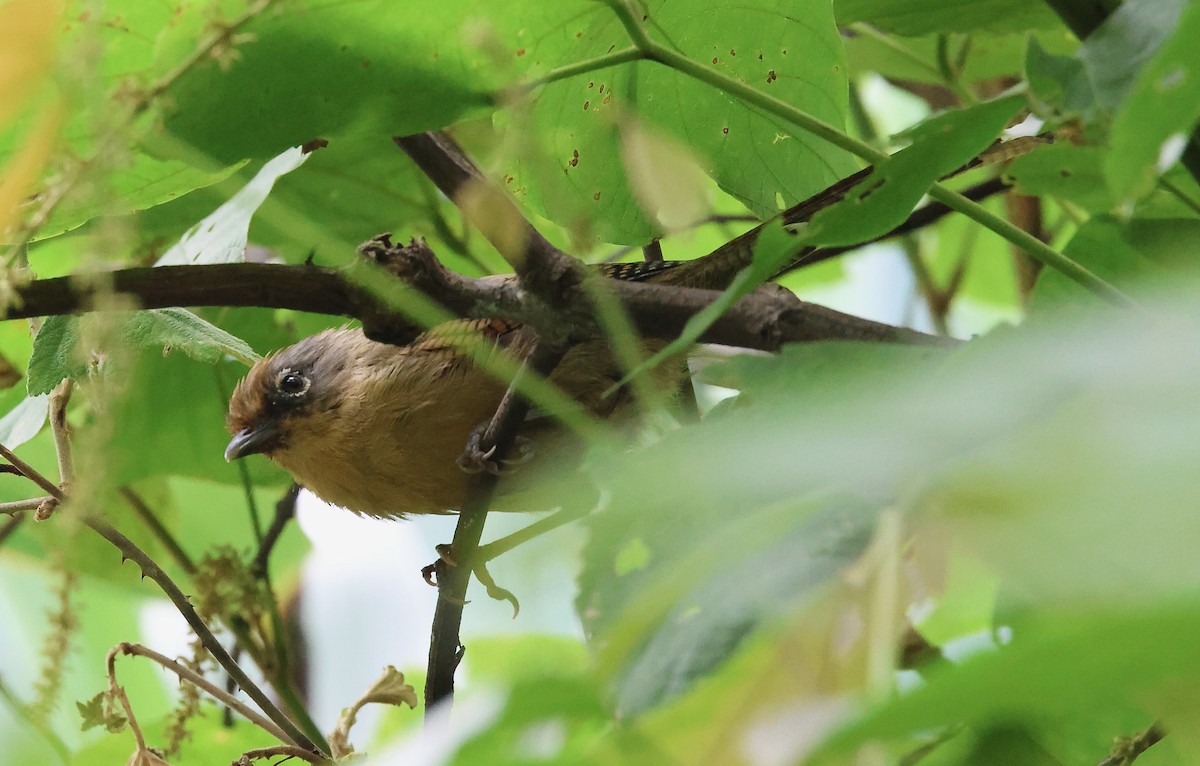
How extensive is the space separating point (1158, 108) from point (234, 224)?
1.28 m

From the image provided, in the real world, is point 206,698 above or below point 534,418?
below

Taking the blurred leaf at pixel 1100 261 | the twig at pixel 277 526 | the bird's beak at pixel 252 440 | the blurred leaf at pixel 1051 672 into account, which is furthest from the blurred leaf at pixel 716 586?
the bird's beak at pixel 252 440

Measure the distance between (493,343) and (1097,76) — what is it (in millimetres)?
1405

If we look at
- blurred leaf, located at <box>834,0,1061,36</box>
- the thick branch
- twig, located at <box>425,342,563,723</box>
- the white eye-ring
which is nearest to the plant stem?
the thick branch

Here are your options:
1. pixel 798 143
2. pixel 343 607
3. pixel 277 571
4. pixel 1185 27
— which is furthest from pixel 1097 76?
pixel 277 571

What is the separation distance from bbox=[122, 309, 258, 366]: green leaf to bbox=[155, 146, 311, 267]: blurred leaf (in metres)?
0.12

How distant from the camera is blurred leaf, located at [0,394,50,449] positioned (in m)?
1.77

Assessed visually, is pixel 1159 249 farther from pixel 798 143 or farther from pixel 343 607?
pixel 343 607

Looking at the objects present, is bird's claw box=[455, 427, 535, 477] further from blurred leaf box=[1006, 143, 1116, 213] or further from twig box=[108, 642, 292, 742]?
blurred leaf box=[1006, 143, 1116, 213]

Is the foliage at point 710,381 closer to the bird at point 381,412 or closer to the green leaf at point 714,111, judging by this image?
the green leaf at point 714,111

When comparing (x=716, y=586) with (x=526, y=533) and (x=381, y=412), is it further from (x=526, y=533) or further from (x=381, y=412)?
(x=381, y=412)

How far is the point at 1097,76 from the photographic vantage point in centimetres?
96

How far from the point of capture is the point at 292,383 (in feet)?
9.09

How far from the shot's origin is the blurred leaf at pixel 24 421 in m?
1.77
